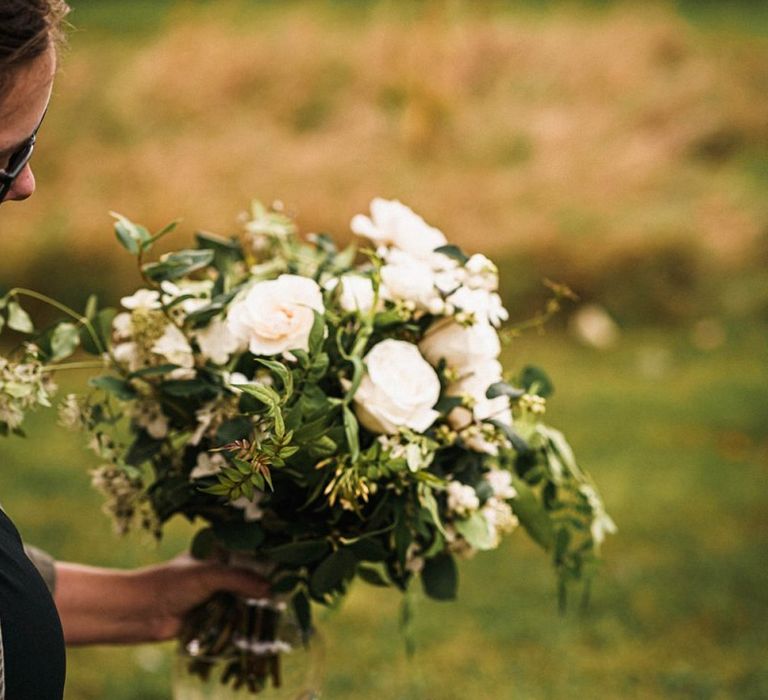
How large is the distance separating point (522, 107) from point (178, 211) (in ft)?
5.24

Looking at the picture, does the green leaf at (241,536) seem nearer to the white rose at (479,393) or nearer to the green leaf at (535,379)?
the white rose at (479,393)

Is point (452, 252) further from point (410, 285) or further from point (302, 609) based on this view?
point (302, 609)

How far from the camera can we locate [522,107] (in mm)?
5035

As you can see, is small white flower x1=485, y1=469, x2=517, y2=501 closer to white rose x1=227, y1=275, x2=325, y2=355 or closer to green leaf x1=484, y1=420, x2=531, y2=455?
green leaf x1=484, y1=420, x2=531, y2=455

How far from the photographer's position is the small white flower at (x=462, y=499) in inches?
46.1

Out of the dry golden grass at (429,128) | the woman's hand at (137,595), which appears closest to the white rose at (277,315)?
the woman's hand at (137,595)

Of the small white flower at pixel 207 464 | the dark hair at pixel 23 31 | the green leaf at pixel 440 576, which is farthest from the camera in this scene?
the green leaf at pixel 440 576

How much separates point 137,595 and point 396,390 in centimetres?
46

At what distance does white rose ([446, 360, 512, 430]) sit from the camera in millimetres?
1186

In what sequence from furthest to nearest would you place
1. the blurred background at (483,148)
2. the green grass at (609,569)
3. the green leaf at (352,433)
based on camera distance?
the blurred background at (483,148) → the green grass at (609,569) → the green leaf at (352,433)

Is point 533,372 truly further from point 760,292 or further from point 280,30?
point 280,30

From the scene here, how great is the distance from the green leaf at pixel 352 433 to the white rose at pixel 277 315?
9 centimetres

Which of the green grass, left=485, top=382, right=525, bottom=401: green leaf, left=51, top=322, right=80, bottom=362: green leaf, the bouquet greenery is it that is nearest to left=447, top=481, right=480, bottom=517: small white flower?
the bouquet greenery

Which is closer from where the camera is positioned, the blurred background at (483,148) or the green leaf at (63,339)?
the green leaf at (63,339)
